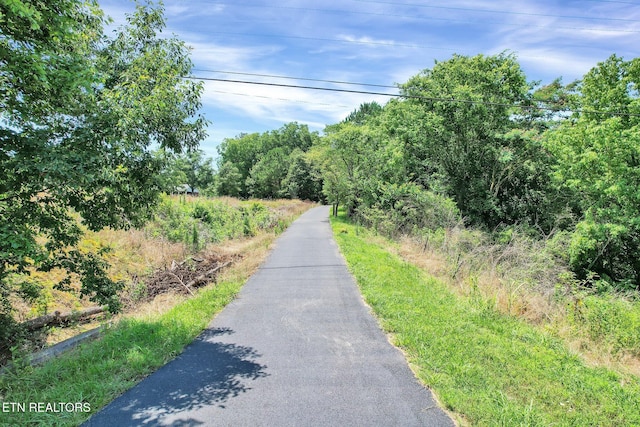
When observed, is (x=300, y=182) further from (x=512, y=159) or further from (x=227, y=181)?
(x=512, y=159)

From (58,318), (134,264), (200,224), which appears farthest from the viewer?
(200,224)

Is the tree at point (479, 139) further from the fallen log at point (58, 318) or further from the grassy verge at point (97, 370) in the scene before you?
the fallen log at point (58, 318)

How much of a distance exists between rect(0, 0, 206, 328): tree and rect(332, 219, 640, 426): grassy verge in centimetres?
493

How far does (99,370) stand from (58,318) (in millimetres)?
3898

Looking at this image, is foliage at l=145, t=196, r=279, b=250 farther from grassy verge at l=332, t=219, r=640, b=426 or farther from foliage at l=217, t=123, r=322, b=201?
foliage at l=217, t=123, r=322, b=201

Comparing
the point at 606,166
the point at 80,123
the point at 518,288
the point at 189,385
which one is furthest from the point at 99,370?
the point at 606,166

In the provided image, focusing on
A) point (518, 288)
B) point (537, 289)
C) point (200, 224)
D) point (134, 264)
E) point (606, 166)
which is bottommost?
point (537, 289)

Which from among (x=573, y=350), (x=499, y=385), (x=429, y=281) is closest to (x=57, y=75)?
(x=499, y=385)

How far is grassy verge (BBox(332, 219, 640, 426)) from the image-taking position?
3.83 m

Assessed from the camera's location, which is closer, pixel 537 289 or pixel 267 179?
pixel 537 289

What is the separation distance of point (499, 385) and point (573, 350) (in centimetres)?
245

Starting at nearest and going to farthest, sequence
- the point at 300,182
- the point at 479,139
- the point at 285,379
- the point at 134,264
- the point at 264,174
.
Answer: the point at 285,379 < the point at 134,264 < the point at 479,139 < the point at 300,182 < the point at 264,174

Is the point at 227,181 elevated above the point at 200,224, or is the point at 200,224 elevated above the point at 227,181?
the point at 227,181

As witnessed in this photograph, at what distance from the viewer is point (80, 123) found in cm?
495
